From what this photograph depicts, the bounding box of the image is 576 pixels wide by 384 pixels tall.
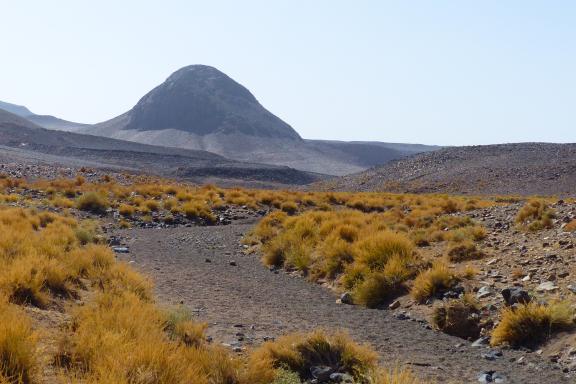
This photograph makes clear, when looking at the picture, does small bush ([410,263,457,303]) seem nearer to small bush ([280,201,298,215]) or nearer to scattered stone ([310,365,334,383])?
scattered stone ([310,365,334,383])

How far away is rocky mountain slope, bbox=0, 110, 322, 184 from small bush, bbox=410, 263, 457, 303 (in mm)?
42614

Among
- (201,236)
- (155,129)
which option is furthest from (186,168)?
(155,129)

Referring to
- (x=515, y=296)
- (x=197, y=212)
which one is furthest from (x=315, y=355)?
(x=197, y=212)

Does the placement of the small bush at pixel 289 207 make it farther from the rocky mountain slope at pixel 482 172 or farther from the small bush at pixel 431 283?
the rocky mountain slope at pixel 482 172

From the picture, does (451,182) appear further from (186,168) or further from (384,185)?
(186,168)

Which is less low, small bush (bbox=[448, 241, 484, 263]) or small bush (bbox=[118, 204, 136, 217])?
small bush (bbox=[448, 241, 484, 263])

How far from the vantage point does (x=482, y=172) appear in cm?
5672

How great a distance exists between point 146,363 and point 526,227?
10.3m

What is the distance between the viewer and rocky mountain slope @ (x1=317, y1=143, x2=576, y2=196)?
50.3 m

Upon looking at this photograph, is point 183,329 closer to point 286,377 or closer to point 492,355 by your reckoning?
point 286,377

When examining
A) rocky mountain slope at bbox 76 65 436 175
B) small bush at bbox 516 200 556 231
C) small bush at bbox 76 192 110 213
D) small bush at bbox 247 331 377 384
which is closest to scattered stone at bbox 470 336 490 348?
small bush at bbox 247 331 377 384

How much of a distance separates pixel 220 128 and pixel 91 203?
12103cm

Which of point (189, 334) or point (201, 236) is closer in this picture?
point (189, 334)

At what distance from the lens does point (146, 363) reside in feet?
16.0
